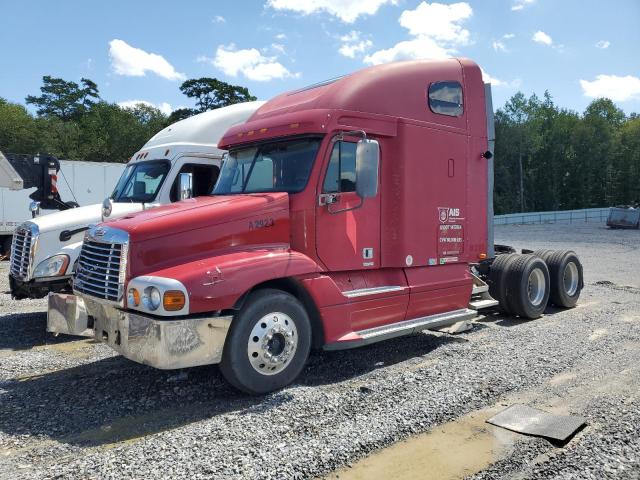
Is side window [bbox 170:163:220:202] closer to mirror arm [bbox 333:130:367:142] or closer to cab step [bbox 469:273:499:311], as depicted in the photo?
mirror arm [bbox 333:130:367:142]

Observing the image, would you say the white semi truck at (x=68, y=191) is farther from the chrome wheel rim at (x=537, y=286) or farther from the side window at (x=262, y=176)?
the chrome wheel rim at (x=537, y=286)

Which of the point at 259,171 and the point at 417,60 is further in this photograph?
the point at 417,60

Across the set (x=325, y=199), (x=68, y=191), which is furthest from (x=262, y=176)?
(x=68, y=191)

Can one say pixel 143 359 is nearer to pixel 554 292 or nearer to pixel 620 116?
pixel 554 292

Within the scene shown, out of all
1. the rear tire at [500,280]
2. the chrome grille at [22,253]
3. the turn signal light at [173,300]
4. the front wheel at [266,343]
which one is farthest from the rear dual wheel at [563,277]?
the chrome grille at [22,253]

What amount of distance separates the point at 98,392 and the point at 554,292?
7.40 meters

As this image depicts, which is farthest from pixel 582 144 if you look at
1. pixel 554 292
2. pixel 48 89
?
pixel 48 89

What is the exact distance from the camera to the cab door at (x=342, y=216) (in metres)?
5.30

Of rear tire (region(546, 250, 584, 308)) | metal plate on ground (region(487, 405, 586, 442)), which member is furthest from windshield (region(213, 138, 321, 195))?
rear tire (region(546, 250, 584, 308))

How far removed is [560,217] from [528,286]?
38.2 m

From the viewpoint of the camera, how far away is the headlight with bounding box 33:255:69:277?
6830 millimetres

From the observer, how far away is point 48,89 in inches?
2712

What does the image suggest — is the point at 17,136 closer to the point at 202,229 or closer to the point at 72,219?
the point at 72,219

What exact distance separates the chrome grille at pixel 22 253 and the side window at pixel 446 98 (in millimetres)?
5539
